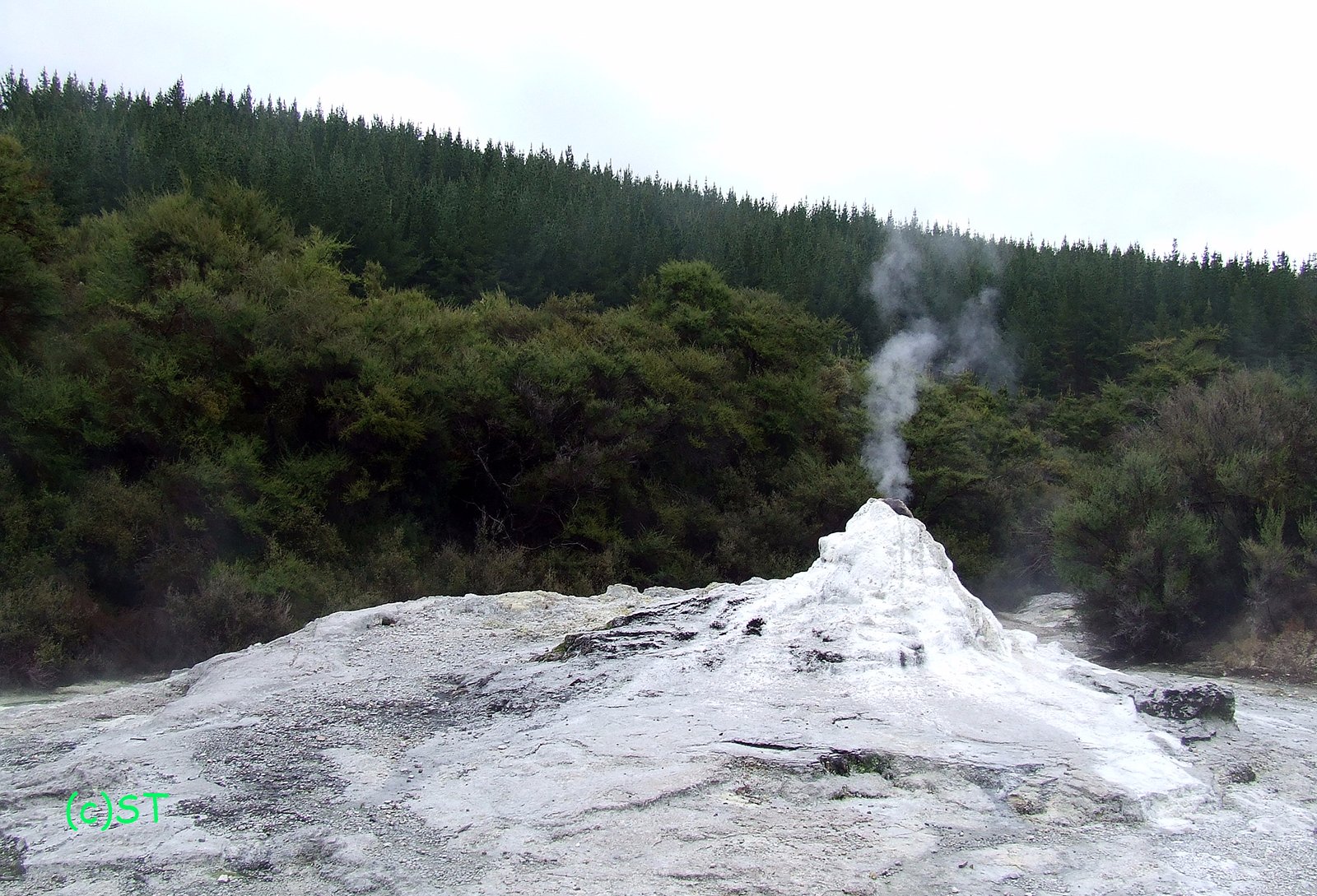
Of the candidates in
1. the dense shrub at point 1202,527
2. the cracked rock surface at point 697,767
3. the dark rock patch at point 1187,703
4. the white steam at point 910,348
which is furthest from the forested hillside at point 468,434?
Answer: the dark rock patch at point 1187,703

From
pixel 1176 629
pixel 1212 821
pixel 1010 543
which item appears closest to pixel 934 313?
pixel 1010 543

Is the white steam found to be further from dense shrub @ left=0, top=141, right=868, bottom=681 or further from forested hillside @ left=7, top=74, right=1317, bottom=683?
dense shrub @ left=0, top=141, right=868, bottom=681

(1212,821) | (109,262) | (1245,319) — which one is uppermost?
(1245,319)

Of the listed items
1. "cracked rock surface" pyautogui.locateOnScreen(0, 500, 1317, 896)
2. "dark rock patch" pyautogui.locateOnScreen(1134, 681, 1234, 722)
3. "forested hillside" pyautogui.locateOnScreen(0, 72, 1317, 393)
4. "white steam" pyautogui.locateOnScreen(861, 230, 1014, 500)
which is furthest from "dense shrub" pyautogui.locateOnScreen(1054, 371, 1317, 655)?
"forested hillside" pyautogui.locateOnScreen(0, 72, 1317, 393)

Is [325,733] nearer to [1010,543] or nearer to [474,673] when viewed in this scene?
[474,673]

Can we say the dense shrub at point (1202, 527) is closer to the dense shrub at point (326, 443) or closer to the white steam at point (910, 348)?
the dense shrub at point (326, 443)

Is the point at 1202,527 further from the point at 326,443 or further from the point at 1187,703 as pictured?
the point at 326,443

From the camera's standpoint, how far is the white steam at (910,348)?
23.1 m

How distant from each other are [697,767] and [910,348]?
2494 centimetres

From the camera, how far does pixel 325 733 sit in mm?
6539

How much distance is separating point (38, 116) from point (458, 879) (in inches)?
1610

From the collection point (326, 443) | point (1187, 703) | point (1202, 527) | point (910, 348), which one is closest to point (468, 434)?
point (326, 443)

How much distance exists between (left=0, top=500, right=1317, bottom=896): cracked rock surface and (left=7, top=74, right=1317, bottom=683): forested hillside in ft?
22.1

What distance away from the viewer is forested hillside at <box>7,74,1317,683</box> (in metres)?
14.6
